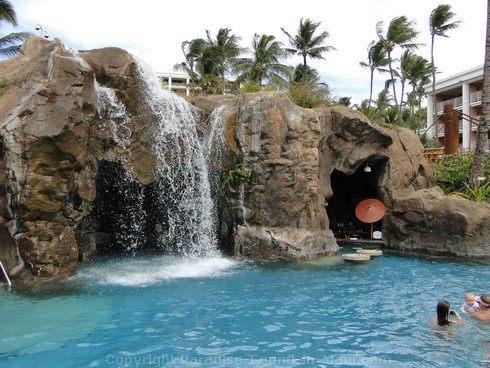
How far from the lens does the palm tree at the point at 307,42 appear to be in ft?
120

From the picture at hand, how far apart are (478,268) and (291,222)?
5423mm

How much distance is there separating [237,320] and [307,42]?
33154 mm

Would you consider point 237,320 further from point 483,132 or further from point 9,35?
point 9,35

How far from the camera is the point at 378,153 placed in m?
17.2

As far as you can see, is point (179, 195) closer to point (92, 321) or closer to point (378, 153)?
point (92, 321)

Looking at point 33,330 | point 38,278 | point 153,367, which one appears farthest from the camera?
point 38,278

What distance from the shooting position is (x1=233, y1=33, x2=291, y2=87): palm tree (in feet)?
107

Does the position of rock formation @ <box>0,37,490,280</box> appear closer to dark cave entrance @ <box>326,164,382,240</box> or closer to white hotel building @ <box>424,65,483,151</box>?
dark cave entrance @ <box>326,164,382,240</box>

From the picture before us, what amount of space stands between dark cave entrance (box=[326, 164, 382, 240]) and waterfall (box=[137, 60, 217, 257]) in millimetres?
8311

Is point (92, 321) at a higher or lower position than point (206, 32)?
lower

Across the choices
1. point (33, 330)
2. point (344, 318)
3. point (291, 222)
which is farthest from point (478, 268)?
point (33, 330)

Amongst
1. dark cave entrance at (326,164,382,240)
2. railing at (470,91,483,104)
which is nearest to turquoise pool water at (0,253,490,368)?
dark cave entrance at (326,164,382,240)

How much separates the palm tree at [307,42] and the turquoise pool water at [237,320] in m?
28.9

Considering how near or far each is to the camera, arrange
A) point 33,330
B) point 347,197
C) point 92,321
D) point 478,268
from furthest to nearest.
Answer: point 347,197, point 478,268, point 92,321, point 33,330
